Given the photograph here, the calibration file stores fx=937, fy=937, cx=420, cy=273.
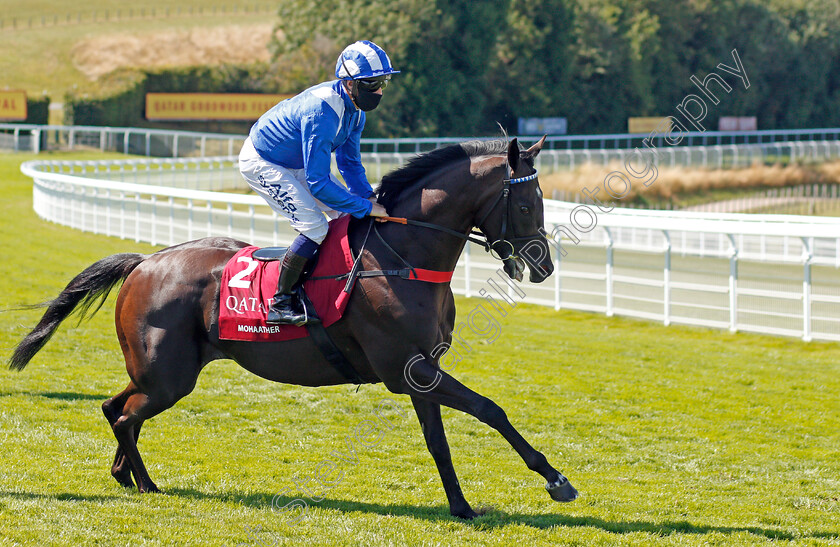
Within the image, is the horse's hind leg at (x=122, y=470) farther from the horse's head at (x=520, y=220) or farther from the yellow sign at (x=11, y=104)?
the yellow sign at (x=11, y=104)

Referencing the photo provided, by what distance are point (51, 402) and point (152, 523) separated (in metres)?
3.03

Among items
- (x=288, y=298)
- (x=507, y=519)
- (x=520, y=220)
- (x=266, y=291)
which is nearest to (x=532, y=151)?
(x=520, y=220)

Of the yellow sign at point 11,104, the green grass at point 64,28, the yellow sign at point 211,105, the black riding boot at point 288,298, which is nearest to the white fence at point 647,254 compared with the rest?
the black riding boot at point 288,298

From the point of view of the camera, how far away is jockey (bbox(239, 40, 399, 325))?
15.7 ft

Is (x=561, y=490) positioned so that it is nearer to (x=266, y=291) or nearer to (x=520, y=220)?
(x=520, y=220)

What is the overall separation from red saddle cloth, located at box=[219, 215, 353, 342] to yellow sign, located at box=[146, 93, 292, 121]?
4267cm

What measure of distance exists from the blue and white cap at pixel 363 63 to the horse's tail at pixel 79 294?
6.10ft

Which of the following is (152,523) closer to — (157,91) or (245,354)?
(245,354)

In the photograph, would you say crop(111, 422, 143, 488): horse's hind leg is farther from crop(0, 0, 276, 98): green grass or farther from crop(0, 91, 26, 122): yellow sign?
crop(0, 0, 276, 98): green grass

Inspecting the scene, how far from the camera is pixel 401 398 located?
797 centimetres

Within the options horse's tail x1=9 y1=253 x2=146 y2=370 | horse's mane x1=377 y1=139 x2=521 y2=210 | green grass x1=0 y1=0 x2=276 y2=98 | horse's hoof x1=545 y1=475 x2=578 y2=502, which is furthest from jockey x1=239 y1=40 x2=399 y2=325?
green grass x1=0 y1=0 x2=276 y2=98

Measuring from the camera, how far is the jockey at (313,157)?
15.7ft

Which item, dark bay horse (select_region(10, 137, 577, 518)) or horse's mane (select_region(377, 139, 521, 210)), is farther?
horse's mane (select_region(377, 139, 521, 210))

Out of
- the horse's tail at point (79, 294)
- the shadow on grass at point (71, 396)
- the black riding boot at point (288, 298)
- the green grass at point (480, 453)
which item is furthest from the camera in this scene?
the shadow on grass at point (71, 396)
